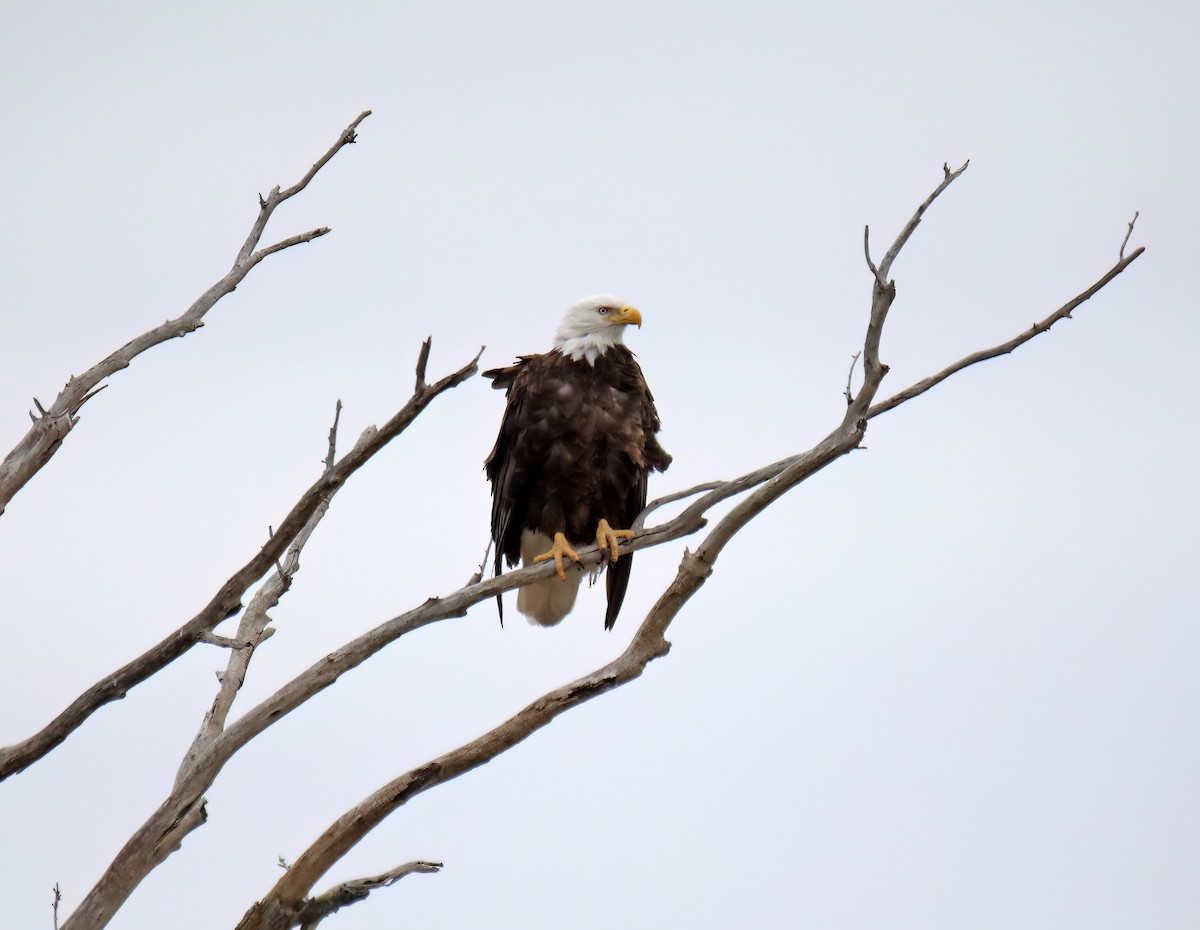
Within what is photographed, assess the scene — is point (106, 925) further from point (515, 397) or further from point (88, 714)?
point (515, 397)

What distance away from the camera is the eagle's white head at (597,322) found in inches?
298

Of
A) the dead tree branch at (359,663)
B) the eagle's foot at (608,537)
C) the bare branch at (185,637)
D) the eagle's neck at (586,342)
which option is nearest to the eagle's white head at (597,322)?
the eagle's neck at (586,342)

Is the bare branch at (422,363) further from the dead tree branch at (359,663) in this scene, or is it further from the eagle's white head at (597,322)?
the eagle's white head at (597,322)

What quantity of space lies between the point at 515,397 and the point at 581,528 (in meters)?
0.78

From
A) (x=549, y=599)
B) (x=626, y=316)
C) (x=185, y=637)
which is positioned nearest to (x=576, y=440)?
(x=626, y=316)

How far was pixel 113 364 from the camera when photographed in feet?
17.7

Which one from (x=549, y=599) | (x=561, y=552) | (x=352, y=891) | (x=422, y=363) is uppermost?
(x=549, y=599)

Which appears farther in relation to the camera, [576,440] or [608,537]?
[576,440]

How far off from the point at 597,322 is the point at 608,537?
130 centimetres

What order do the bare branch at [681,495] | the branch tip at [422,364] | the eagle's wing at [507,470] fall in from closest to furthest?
the branch tip at [422,364] → the bare branch at [681,495] → the eagle's wing at [507,470]

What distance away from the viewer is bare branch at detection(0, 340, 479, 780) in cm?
482

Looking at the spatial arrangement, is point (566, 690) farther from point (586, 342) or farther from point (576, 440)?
point (586, 342)

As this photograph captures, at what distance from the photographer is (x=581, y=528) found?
292 inches

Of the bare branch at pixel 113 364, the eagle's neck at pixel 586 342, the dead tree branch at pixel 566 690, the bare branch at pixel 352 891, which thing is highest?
the eagle's neck at pixel 586 342
